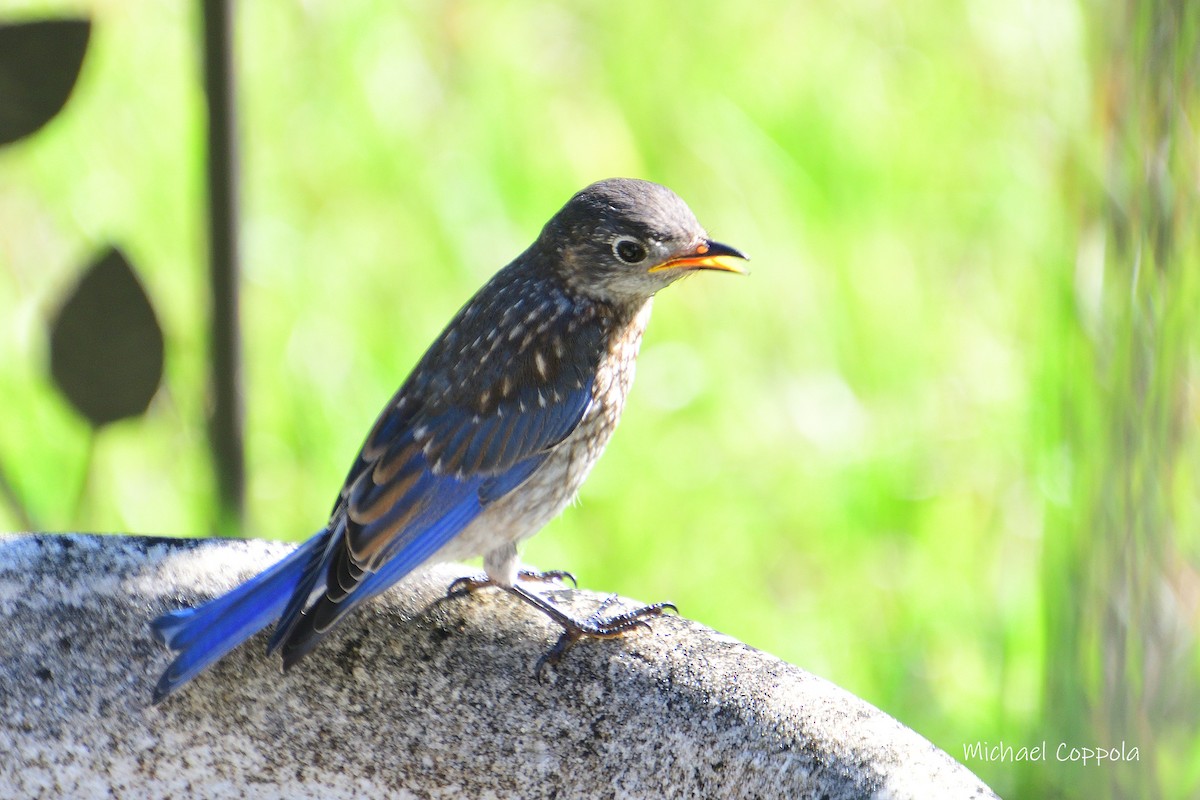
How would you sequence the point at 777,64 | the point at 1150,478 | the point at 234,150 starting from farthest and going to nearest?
the point at 777,64
the point at 234,150
the point at 1150,478

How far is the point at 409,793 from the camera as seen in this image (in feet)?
6.22

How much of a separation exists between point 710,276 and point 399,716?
10.7 ft

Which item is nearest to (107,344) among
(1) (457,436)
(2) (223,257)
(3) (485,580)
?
(2) (223,257)

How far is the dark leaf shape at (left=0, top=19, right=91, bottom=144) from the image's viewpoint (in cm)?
270

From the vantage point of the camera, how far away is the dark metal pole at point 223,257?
3023 millimetres

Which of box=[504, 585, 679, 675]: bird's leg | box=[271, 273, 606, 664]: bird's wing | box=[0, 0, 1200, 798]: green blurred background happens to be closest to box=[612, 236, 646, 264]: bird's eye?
box=[271, 273, 606, 664]: bird's wing

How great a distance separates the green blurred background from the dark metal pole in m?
0.21

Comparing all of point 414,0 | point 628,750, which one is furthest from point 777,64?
point 628,750

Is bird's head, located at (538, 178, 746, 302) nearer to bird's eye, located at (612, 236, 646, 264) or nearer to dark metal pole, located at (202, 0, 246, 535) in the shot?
bird's eye, located at (612, 236, 646, 264)

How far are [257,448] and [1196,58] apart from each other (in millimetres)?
3111

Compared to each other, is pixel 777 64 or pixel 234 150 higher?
pixel 777 64

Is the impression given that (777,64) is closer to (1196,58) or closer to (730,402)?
(730,402)

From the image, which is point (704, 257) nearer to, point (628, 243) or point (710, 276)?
point (628, 243)

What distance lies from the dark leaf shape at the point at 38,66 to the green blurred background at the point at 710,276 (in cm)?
57
